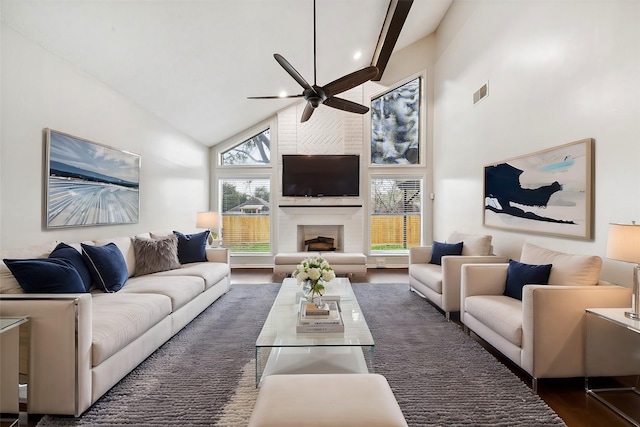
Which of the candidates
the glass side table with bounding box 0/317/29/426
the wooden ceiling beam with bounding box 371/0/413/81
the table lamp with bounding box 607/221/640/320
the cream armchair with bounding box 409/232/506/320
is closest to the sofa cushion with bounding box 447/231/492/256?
the cream armchair with bounding box 409/232/506/320

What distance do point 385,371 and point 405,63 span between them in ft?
19.5

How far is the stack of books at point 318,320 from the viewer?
7.16 ft

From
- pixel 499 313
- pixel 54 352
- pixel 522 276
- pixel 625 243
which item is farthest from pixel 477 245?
pixel 54 352

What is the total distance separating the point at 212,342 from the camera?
2.84 metres

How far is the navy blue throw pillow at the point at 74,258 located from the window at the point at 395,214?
492 cm

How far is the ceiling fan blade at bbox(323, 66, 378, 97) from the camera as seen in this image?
3.19 meters

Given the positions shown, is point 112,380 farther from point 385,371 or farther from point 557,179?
point 557,179

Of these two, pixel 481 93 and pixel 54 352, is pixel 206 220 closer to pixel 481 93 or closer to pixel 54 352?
pixel 54 352

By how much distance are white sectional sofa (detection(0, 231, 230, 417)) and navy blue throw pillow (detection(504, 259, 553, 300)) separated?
3.03m

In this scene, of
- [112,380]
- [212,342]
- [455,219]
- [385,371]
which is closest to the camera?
[112,380]

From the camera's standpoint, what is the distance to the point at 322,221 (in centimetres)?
638

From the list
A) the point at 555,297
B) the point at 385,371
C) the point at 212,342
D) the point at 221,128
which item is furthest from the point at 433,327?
the point at 221,128

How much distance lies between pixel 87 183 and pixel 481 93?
4908 mm

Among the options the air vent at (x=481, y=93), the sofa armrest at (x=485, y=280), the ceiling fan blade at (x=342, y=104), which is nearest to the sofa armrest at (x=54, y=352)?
the ceiling fan blade at (x=342, y=104)
